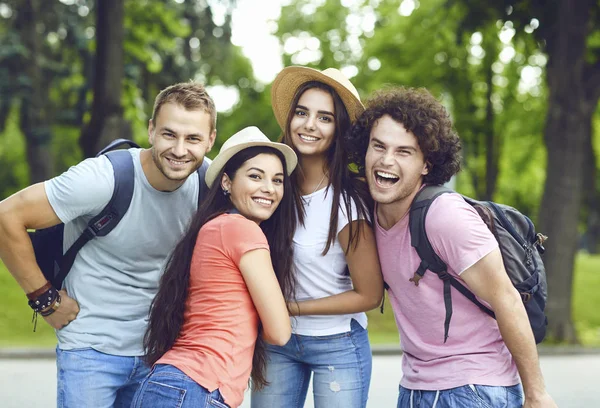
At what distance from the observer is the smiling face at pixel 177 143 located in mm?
3551

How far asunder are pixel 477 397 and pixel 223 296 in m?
1.09

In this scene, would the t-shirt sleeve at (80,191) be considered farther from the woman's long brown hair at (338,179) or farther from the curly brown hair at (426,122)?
the curly brown hair at (426,122)

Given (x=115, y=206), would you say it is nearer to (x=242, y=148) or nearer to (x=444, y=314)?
(x=242, y=148)

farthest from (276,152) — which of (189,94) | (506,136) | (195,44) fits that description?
(506,136)

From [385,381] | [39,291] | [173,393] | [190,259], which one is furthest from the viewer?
[385,381]

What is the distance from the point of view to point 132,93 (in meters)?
14.3

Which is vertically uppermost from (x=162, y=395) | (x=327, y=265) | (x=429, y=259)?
(x=429, y=259)

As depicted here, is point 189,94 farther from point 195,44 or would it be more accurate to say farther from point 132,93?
point 195,44

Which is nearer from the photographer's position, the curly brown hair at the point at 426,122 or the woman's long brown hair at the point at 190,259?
the woman's long brown hair at the point at 190,259

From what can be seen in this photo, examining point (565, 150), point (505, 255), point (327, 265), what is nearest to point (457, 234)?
point (505, 255)

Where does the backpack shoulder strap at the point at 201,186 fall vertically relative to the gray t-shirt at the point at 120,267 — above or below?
above

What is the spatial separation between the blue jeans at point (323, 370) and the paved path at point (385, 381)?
3898 mm

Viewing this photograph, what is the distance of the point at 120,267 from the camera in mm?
3588

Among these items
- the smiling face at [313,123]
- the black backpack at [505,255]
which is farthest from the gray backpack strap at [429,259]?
the smiling face at [313,123]
